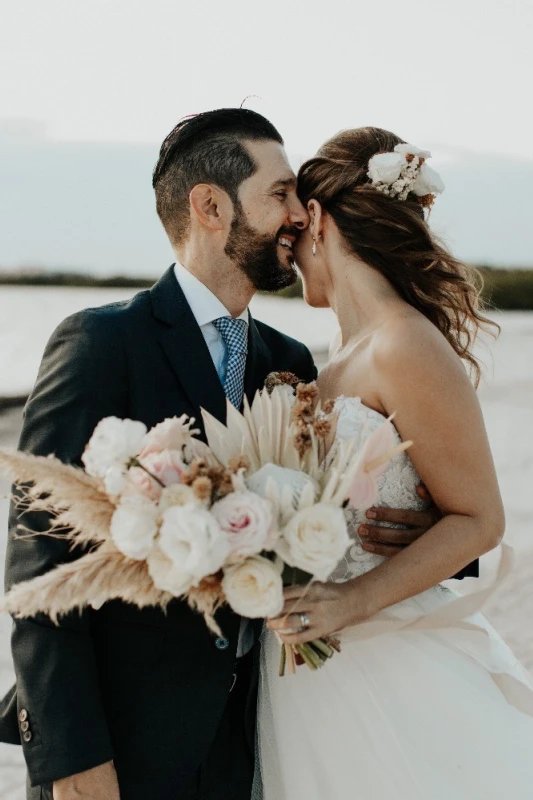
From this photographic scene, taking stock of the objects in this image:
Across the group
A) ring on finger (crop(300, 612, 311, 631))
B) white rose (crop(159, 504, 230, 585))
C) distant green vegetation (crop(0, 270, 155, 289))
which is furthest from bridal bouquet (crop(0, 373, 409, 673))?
distant green vegetation (crop(0, 270, 155, 289))

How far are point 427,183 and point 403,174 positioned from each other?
10 cm

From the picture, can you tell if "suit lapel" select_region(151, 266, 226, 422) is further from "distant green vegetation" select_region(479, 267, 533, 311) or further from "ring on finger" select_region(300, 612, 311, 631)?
"distant green vegetation" select_region(479, 267, 533, 311)

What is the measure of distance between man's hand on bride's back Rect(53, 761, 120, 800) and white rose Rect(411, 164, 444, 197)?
1940mm

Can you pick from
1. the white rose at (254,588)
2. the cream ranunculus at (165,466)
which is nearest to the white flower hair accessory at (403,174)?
the cream ranunculus at (165,466)

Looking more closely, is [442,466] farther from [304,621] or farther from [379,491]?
[304,621]

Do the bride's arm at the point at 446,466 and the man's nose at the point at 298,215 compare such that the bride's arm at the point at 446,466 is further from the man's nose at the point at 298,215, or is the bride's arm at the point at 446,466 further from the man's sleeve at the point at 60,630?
the man's sleeve at the point at 60,630

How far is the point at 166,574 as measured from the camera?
160cm

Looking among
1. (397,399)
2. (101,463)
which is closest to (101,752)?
(101,463)

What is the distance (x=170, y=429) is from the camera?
1782mm

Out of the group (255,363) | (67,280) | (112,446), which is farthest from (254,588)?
(67,280)

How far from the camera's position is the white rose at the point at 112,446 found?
5.63ft

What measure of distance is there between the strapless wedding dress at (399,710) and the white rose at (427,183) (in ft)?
2.64

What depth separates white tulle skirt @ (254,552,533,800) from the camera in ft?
7.38

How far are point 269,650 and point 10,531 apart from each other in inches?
31.9
